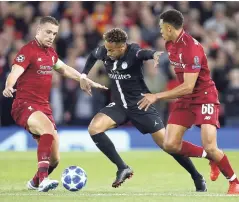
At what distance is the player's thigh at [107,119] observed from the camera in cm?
1092

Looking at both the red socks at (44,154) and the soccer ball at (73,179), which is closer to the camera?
the red socks at (44,154)

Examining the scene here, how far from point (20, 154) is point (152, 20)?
457 cm

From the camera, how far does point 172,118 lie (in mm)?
10508

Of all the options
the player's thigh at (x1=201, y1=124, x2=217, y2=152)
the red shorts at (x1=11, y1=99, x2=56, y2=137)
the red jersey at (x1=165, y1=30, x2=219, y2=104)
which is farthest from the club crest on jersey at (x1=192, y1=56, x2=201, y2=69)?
the red shorts at (x1=11, y1=99, x2=56, y2=137)

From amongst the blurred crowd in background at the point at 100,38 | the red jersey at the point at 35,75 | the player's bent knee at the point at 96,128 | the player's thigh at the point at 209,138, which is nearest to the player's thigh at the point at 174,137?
the player's thigh at the point at 209,138

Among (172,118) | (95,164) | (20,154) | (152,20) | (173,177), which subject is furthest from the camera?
(152,20)

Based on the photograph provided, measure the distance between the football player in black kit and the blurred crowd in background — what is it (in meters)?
6.34

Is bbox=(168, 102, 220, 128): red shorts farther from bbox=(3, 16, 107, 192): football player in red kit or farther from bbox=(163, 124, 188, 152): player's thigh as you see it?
bbox=(3, 16, 107, 192): football player in red kit

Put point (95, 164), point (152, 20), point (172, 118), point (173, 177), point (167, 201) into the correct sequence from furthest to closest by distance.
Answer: point (152, 20) < point (95, 164) < point (173, 177) < point (172, 118) < point (167, 201)

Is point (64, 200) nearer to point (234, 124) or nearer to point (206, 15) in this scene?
point (234, 124)

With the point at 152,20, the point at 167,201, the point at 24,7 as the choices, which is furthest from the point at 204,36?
the point at 167,201

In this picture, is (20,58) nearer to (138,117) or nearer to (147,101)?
(147,101)

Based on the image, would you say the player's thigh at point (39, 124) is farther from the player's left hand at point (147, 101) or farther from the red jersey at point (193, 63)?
the red jersey at point (193, 63)

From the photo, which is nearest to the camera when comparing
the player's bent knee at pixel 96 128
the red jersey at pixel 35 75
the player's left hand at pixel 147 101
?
the player's left hand at pixel 147 101
